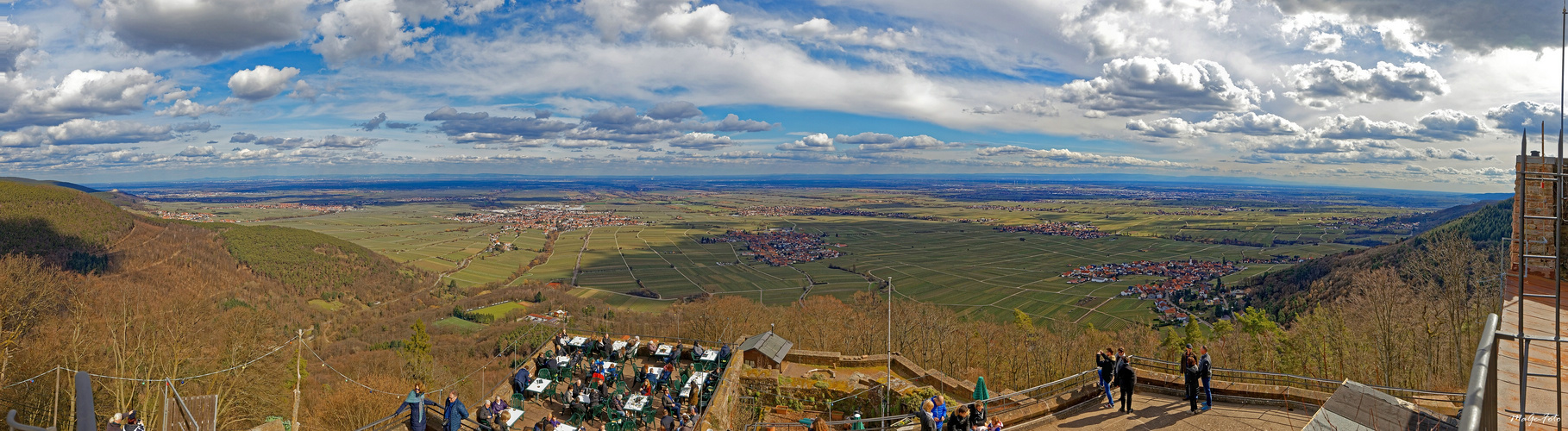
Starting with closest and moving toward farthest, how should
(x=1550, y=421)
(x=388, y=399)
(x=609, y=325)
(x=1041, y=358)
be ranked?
1. (x=1550, y=421)
2. (x=388, y=399)
3. (x=1041, y=358)
4. (x=609, y=325)

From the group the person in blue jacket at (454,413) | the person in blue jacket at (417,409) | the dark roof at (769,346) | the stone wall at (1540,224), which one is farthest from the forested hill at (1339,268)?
the person in blue jacket at (417,409)

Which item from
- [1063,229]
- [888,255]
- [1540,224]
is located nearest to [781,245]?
[888,255]

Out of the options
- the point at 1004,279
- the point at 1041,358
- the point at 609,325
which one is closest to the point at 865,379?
the point at 1041,358

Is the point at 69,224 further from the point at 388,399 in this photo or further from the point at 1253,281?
the point at 1253,281

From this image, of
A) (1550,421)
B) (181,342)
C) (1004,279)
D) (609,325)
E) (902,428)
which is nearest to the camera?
(1550,421)

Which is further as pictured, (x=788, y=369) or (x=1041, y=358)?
(x=1041, y=358)

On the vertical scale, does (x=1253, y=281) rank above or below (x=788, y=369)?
below

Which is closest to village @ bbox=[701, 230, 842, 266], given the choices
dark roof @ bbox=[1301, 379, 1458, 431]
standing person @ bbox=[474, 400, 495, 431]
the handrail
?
standing person @ bbox=[474, 400, 495, 431]
